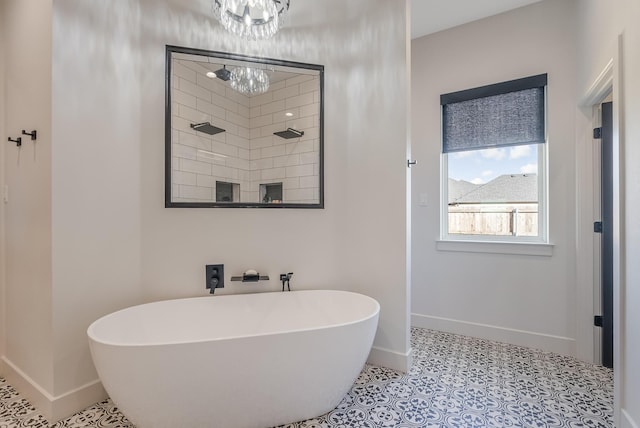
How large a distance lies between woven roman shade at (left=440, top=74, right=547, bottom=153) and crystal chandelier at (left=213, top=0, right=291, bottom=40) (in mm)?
1755

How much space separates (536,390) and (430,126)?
2.20m

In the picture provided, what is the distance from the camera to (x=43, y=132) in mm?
1610

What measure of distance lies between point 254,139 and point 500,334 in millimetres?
2594

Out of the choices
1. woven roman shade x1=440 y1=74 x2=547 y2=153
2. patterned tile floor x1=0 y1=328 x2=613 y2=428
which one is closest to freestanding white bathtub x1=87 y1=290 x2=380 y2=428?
patterned tile floor x1=0 y1=328 x2=613 y2=428

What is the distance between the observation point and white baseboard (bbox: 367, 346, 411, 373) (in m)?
2.10

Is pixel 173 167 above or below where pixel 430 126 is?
below

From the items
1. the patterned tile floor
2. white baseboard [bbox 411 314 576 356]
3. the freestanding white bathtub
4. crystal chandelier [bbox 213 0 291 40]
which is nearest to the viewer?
the freestanding white bathtub

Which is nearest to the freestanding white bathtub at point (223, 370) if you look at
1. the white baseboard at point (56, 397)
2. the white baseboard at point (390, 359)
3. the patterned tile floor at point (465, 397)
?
the patterned tile floor at point (465, 397)

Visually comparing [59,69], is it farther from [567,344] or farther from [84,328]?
[567,344]

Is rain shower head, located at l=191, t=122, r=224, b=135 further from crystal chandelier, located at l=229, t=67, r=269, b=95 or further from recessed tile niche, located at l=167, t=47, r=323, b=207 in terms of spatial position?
crystal chandelier, located at l=229, t=67, r=269, b=95

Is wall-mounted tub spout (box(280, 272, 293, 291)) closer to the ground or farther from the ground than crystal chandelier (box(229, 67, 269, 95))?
closer to the ground

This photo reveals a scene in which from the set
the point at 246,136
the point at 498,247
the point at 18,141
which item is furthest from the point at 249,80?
the point at 498,247

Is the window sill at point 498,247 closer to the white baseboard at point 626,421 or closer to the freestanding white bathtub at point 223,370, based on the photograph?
the white baseboard at point 626,421

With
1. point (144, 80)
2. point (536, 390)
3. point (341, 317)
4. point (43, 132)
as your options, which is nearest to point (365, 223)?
point (341, 317)
